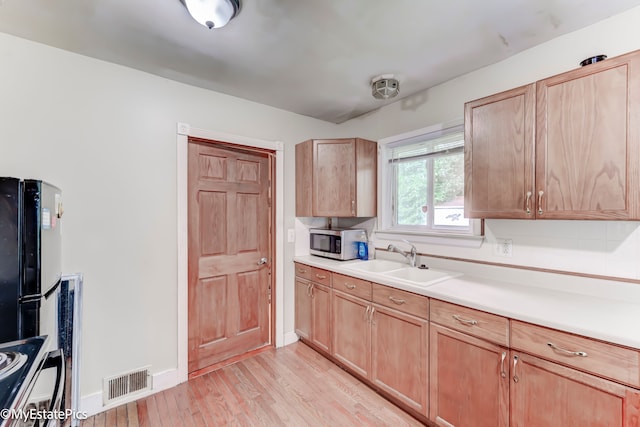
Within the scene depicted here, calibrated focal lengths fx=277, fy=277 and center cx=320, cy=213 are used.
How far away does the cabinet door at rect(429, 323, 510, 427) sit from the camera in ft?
4.70

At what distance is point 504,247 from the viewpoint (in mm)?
1949

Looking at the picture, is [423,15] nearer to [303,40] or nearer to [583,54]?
[303,40]

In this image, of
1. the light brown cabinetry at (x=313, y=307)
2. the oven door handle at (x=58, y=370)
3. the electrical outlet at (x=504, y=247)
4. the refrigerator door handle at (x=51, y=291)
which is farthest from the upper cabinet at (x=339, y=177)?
the oven door handle at (x=58, y=370)

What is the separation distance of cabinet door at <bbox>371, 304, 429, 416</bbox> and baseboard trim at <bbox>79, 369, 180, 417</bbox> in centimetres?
159

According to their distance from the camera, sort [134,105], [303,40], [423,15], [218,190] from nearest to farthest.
A: [423,15]
[303,40]
[134,105]
[218,190]

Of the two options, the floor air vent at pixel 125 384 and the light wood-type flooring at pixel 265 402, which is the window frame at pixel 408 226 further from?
the floor air vent at pixel 125 384

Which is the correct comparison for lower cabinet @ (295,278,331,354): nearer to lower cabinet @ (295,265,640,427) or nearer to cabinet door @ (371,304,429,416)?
lower cabinet @ (295,265,640,427)

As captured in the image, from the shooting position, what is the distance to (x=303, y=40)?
5.72 ft

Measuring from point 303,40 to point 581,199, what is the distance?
5.88 feet

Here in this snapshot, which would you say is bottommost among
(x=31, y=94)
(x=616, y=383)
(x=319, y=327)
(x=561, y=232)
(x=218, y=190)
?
(x=319, y=327)

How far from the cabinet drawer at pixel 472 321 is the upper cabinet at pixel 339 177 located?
126cm

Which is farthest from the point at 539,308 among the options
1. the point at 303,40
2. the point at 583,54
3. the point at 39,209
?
the point at 39,209

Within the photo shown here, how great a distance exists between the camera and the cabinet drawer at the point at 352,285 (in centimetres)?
217

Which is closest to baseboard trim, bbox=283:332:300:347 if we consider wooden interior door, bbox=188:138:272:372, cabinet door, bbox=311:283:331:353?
wooden interior door, bbox=188:138:272:372
